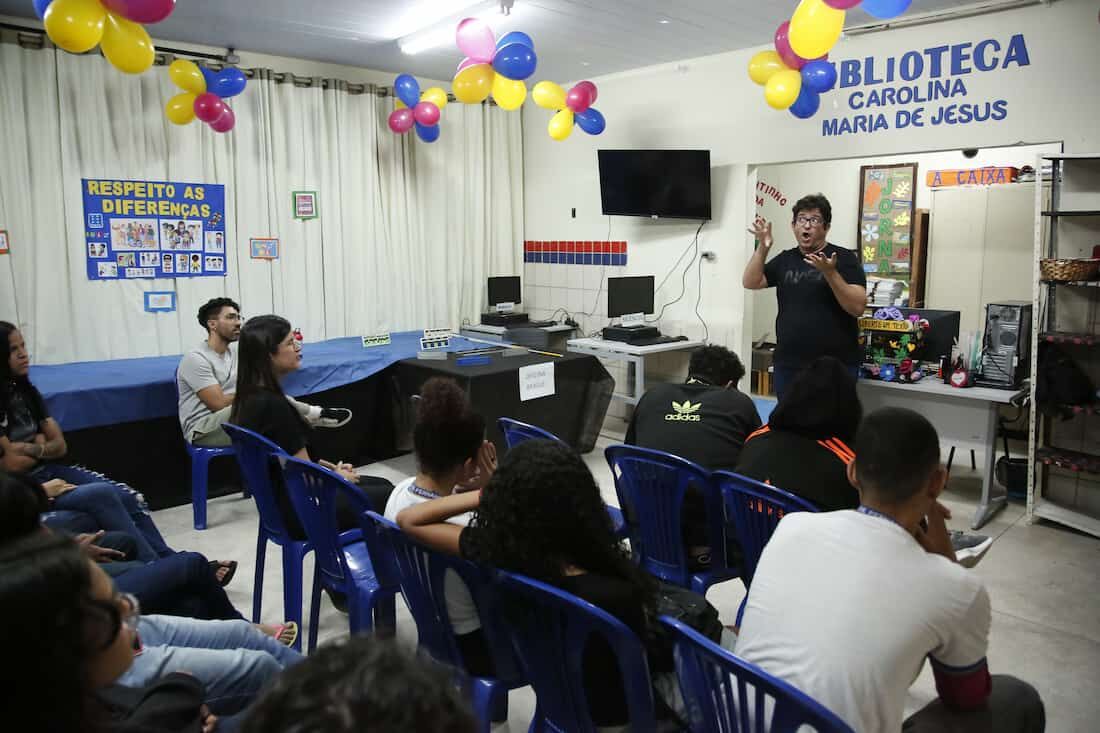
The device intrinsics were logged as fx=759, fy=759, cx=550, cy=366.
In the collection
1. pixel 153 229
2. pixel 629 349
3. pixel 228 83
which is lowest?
pixel 629 349

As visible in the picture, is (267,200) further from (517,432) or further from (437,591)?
(437,591)

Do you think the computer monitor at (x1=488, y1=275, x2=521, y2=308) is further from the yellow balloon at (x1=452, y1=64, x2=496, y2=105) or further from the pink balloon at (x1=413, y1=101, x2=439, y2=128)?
the yellow balloon at (x1=452, y1=64, x2=496, y2=105)

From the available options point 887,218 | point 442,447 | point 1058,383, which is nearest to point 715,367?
point 442,447

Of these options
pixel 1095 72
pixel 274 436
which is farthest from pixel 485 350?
pixel 1095 72

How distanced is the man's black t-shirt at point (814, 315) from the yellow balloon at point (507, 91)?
189 centimetres

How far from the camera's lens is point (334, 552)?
2.27m

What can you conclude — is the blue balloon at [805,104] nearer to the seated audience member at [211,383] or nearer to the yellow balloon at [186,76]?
the seated audience member at [211,383]

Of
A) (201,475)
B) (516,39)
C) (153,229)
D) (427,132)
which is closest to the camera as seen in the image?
(201,475)

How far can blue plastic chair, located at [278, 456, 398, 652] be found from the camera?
2.14 meters

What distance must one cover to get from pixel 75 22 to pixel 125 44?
315mm

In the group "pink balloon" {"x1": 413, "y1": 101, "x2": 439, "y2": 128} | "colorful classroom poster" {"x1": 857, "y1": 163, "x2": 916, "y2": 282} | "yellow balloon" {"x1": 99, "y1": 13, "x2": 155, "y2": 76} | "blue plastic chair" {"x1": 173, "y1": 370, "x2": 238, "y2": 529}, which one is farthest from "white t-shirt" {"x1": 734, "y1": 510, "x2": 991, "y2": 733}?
"colorful classroom poster" {"x1": 857, "y1": 163, "x2": 916, "y2": 282}

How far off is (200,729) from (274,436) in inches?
59.6

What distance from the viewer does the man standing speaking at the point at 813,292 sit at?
363 centimetres

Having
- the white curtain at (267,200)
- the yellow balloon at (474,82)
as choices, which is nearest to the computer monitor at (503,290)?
the white curtain at (267,200)
